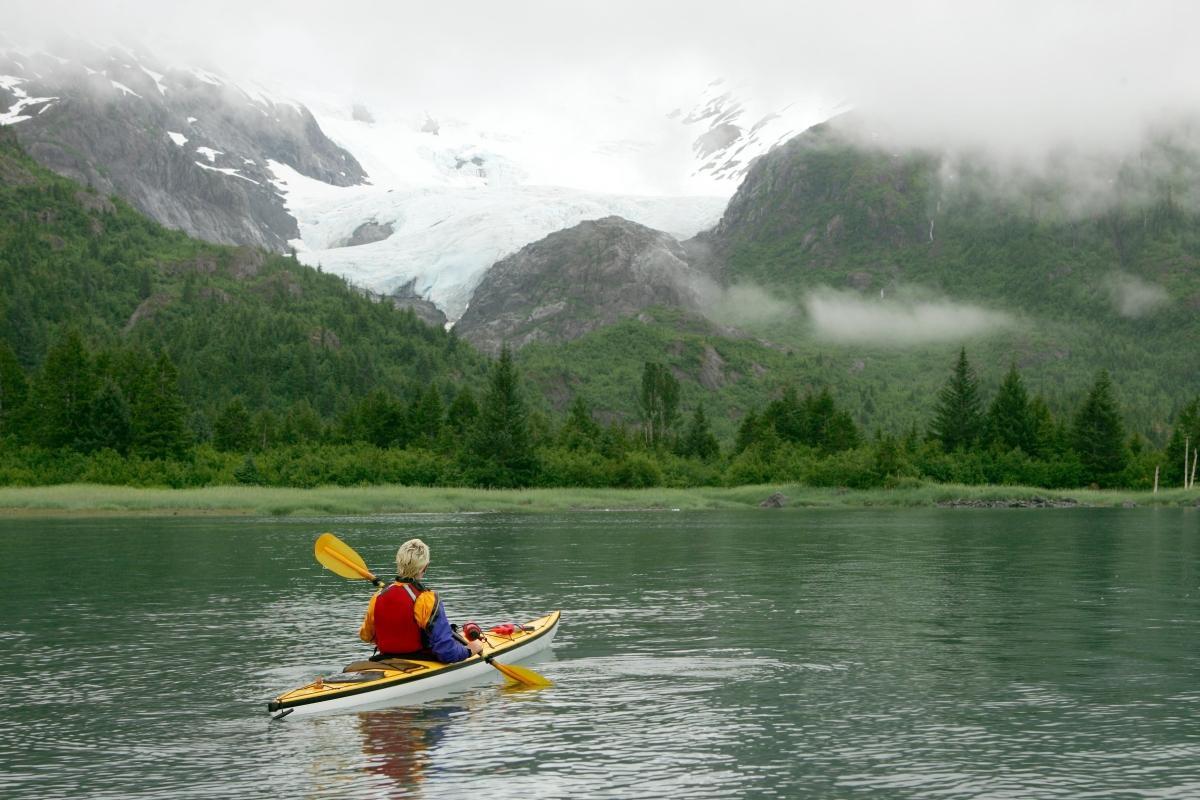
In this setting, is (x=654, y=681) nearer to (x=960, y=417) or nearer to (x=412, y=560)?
(x=412, y=560)

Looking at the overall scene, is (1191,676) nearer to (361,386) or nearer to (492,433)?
(492,433)

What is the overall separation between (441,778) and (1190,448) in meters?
135

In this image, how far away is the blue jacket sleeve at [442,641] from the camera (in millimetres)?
24438

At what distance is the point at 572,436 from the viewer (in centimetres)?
13925

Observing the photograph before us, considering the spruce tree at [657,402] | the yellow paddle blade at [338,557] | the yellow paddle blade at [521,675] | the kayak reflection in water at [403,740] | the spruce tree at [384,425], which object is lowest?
the kayak reflection in water at [403,740]

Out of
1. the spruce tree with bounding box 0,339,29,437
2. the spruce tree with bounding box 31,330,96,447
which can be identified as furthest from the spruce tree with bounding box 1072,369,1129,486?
the spruce tree with bounding box 0,339,29,437

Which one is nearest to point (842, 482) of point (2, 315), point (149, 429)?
point (149, 429)

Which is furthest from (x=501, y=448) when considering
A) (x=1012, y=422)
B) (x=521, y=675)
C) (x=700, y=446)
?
(x=521, y=675)

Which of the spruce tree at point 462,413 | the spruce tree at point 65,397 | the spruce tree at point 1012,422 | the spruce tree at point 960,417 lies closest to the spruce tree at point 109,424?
the spruce tree at point 65,397

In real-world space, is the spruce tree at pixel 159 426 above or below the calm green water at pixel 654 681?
above

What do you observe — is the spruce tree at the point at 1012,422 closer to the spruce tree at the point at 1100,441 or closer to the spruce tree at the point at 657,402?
the spruce tree at the point at 1100,441

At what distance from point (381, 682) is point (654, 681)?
244 inches

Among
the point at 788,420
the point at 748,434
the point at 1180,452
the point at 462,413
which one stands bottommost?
the point at 1180,452

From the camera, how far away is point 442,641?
80.5ft
